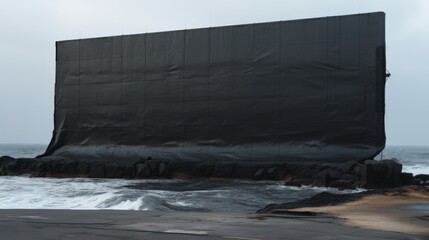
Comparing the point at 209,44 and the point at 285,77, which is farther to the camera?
the point at 209,44

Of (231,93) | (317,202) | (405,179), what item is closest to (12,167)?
(231,93)

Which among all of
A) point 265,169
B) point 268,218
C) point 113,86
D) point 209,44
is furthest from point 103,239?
point 113,86

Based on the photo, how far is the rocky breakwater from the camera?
2086cm

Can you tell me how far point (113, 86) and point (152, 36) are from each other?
134 inches

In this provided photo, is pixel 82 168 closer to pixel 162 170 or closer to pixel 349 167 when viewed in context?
pixel 162 170

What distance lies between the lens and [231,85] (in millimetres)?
26672

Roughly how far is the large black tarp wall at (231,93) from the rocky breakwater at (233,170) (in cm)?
111

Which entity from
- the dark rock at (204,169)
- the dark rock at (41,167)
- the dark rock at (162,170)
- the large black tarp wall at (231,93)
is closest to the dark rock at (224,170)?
the dark rock at (204,169)

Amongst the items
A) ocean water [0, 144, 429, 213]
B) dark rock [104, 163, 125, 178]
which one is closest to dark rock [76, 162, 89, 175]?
dark rock [104, 163, 125, 178]

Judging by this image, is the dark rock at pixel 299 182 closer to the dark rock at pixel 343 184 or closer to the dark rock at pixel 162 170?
the dark rock at pixel 343 184

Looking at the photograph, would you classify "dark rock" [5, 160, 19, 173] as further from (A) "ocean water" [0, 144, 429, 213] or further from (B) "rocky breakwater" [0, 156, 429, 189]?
(A) "ocean water" [0, 144, 429, 213]

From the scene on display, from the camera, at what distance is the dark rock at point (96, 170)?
90.3ft

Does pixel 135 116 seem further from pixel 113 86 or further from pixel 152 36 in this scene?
pixel 152 36

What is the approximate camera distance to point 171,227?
7570 millimetres
